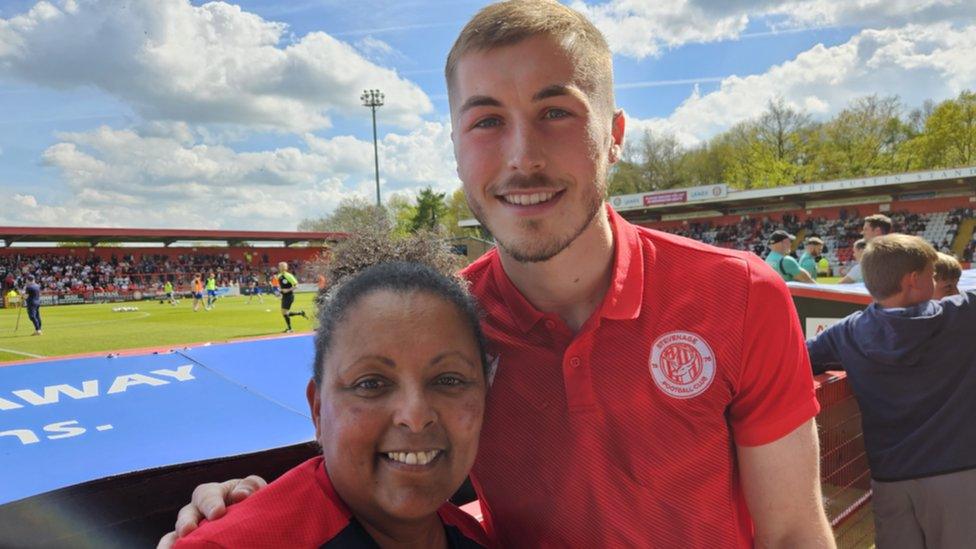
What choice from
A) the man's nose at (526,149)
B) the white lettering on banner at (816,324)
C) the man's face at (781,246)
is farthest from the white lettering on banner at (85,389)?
the man's face at (781,246)

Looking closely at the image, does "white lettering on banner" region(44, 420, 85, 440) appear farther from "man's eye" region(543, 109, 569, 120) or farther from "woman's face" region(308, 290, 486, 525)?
"man's eye" region(543, 109, 569, 120)

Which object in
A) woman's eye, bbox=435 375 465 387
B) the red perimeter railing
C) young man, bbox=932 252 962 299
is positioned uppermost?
woman's eye, bbox=435 375 465 387

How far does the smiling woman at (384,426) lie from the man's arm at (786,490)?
748mm

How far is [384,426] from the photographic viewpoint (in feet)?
4.19

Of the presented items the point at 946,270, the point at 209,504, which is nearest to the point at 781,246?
the point at 946,270

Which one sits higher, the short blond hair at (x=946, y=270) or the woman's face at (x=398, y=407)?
the woman's face at (x=398, y=407)

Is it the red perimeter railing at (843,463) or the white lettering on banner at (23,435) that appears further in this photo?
the white lettering on banner at (23,435)

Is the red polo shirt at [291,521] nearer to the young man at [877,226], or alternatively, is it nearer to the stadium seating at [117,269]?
the young man at [877,226]

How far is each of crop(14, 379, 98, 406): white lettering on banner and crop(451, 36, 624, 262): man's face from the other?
3565 mm

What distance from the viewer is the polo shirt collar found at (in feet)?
5.42

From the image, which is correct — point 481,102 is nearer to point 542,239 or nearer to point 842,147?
point 542,239

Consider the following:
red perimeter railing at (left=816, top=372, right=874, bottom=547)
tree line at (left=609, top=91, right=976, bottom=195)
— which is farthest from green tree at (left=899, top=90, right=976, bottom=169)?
red perimeter railing at (left=816, top=372, right=874, bottom=547)

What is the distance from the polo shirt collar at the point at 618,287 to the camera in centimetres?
165

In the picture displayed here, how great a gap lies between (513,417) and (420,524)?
1.41ft
